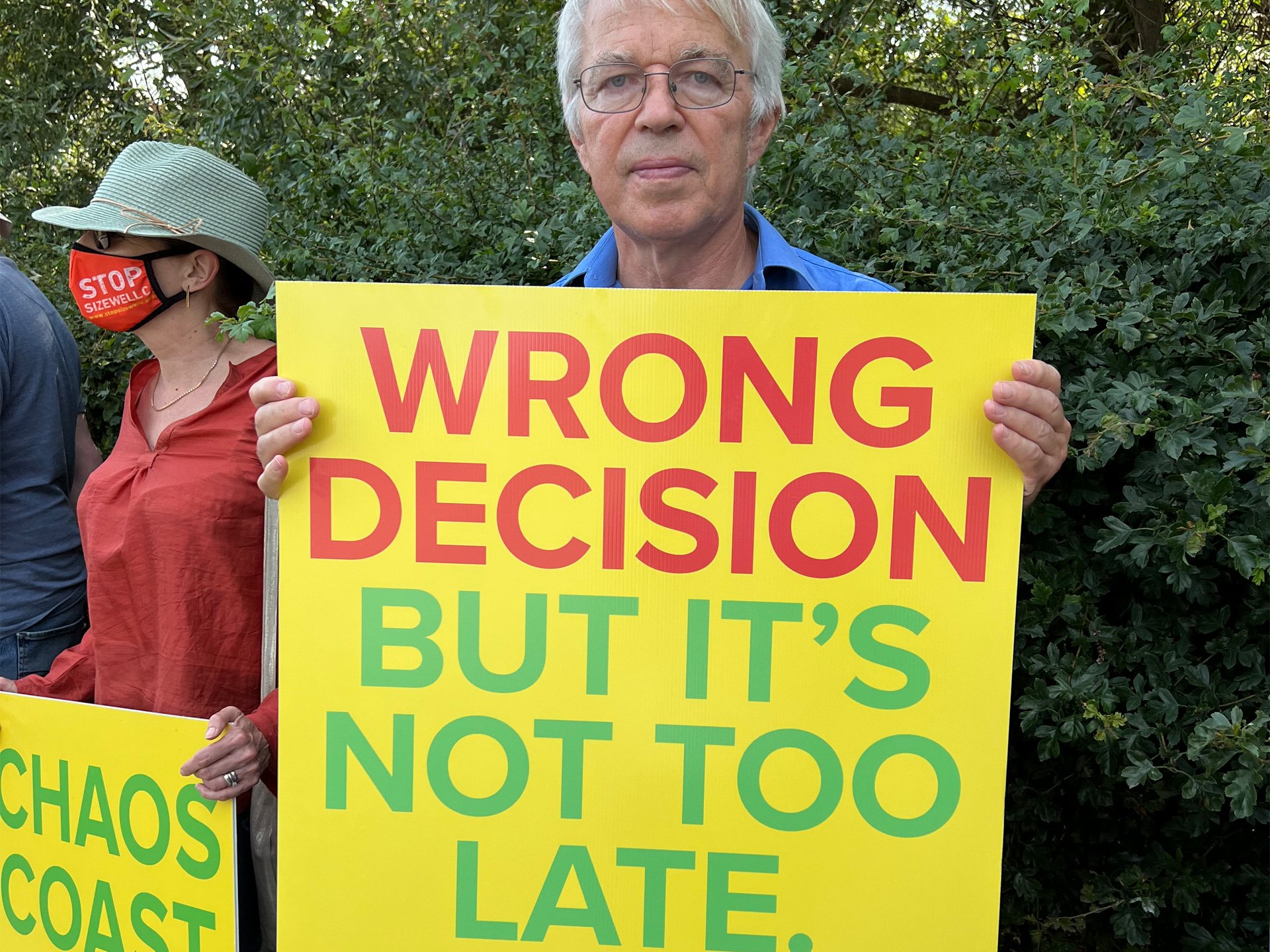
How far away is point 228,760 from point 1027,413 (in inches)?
56.8

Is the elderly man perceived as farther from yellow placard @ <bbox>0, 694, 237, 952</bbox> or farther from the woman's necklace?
yellow placard @ <bbox>0, 694, 237, 952</bbox>

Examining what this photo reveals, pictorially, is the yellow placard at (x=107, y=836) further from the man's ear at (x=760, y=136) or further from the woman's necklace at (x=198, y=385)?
the man's ear at (x=760, y=136)

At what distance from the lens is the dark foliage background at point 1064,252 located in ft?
6.68

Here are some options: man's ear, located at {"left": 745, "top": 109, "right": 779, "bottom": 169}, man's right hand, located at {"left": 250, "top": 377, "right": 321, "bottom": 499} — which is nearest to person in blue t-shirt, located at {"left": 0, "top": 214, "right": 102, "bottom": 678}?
man's right hand, located at {"left": 250, "top": 377, "right": 321, "bottom": 499}

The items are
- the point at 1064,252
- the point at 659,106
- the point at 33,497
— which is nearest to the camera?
the point at 659,106

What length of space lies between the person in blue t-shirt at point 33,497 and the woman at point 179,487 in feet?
1.27

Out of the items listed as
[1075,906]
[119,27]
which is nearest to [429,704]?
[1075,906]

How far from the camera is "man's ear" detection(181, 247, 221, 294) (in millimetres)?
2232

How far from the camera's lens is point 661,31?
1.82 meters

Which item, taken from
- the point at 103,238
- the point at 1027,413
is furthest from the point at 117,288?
the point at 1027,413

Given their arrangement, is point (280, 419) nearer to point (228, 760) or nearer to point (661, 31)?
point (228, 760)

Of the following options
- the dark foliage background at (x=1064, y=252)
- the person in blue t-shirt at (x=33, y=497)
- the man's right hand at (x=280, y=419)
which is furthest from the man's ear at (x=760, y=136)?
the person in blue t-shirt at (x=33, y=497)

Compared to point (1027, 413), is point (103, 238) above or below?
above

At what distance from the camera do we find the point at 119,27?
563cm
